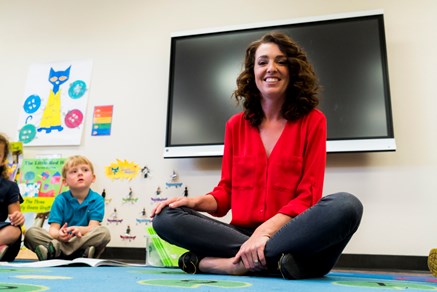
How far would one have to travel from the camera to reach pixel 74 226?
1.60 meters

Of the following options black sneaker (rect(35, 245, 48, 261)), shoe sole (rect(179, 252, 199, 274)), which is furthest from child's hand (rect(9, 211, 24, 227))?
shoe sole (rect(179, 252, 199, 274))

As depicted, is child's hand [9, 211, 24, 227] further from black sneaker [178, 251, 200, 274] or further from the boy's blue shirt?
black sneaker [178, 251, 200, 274]

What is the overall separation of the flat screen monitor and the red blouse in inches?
32.9

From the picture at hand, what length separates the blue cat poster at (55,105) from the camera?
2.37 m

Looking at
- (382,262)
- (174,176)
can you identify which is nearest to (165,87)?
(174,176)

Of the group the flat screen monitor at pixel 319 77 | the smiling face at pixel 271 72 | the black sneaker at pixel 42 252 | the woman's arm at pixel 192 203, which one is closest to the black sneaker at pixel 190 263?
the woman's arm at pixel 192 203

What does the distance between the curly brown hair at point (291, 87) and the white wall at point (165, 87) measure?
0.89 m

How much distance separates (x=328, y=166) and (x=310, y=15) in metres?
0.83

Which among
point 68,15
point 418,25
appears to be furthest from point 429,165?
point 68,15

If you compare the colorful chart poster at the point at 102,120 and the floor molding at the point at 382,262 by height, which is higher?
the colorful chart poster at the point at 102,120

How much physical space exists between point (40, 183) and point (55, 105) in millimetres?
484

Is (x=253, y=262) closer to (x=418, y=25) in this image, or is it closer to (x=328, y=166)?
(x=328, y=166)

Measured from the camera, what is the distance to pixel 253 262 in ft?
2.88

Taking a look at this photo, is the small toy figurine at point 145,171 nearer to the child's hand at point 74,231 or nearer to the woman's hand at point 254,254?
the child's hand at point 74,231
